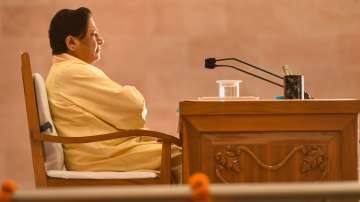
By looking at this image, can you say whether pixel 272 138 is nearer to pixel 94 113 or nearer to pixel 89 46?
pixel 94 113

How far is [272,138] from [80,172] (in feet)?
2.74

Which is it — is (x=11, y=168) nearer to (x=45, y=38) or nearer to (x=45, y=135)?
(x=45, y=38)

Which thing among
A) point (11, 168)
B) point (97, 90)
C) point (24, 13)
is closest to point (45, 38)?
point (24, 13)

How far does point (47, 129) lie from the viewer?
10.1ft

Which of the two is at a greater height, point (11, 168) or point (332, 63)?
point (332, 63)

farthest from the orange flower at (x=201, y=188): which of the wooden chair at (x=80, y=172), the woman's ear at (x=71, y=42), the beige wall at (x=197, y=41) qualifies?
the beige wall at (x=197, y=41)

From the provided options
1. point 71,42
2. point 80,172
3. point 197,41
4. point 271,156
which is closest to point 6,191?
point 271,156

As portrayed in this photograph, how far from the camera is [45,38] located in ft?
16.8

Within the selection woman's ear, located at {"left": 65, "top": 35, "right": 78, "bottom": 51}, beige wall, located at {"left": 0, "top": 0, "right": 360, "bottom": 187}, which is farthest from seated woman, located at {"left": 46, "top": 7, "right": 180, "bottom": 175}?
beige wall, located at {"left": 0, "top": 0, "right": 360, "bottom": 187}

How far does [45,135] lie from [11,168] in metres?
2.28

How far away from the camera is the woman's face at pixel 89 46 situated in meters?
3.55

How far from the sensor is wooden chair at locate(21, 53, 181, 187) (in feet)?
9.78

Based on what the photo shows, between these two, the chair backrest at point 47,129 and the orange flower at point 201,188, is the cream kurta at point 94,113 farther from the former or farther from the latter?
the orange flower at point 201,188

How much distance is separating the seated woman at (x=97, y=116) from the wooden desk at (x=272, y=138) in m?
0.41
